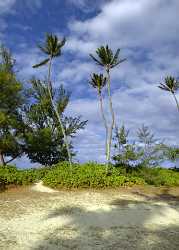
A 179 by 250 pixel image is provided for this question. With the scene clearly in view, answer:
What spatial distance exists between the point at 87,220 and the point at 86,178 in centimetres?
900

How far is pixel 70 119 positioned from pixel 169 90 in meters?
9.78

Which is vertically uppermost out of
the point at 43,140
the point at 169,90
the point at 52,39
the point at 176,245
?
the point at 52,39

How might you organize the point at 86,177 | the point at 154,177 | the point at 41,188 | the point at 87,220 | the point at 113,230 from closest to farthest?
the point at 113,230
the point at 87,220
the point at 41,188
the point at 86,177
the point at 154,177

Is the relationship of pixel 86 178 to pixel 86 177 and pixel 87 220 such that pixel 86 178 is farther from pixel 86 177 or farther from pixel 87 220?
pixel 87 220

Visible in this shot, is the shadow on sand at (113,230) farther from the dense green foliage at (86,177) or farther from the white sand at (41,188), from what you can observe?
the dense green foliage at (86,177)

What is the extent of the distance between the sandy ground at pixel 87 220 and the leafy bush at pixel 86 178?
117cm

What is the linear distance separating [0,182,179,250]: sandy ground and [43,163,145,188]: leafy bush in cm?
117

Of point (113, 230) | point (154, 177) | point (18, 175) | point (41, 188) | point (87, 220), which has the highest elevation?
point (18, 175)

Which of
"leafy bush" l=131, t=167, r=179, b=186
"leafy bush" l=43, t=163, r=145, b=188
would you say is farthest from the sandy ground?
"leafy bush" l=131, t=167, r=179, b=186

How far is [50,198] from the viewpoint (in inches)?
799

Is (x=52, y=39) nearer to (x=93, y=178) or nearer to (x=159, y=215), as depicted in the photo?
(x=93, y=178)

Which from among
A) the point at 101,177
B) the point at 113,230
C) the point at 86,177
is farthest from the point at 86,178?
the point at 113,230

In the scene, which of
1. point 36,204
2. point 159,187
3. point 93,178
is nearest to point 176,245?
point 36,204

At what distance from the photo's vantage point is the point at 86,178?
24484 mm
